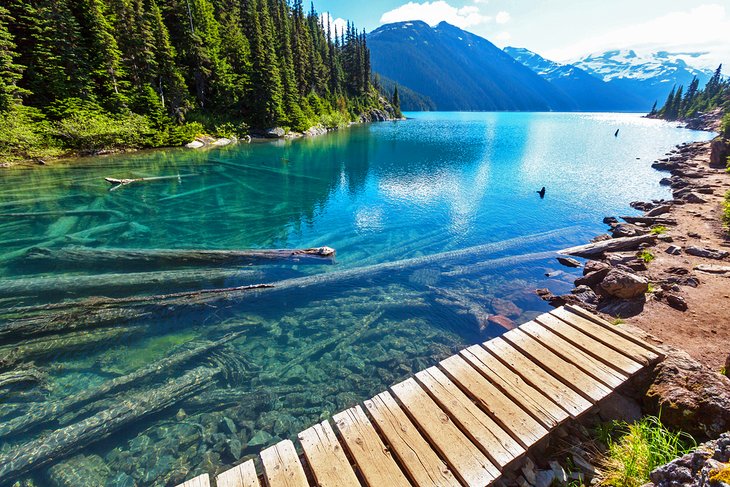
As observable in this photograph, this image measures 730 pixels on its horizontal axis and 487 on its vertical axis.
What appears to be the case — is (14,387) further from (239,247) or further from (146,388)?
(239,247)

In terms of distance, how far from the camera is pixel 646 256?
52.7 feet

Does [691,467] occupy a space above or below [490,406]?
above

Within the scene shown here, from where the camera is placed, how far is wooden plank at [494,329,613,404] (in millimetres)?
6020

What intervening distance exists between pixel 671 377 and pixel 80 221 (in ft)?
100.0

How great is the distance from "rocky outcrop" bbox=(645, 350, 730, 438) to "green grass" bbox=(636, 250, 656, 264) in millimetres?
11544

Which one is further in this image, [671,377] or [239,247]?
[239,247]

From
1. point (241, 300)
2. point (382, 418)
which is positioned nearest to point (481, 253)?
point (241, 300)

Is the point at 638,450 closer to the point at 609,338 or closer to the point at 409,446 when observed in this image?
the point at 609,338

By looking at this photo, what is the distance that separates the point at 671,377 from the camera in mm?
6645

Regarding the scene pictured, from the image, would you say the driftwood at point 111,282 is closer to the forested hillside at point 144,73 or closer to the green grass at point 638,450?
the green grass at point 638,450

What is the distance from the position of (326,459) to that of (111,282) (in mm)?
13409

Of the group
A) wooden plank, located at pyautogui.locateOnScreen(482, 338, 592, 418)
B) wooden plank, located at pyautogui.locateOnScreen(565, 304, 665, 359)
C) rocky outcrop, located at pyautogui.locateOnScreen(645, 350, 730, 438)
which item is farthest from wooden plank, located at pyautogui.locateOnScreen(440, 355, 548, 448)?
wooden plank, located at pyautogui.locateOnScreen(565, 304, 665, 359)

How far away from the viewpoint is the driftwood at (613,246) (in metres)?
18.0

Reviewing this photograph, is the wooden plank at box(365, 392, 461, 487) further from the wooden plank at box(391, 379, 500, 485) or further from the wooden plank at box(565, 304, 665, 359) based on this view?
the wooden plank at box(565, 304, 665, 359)
